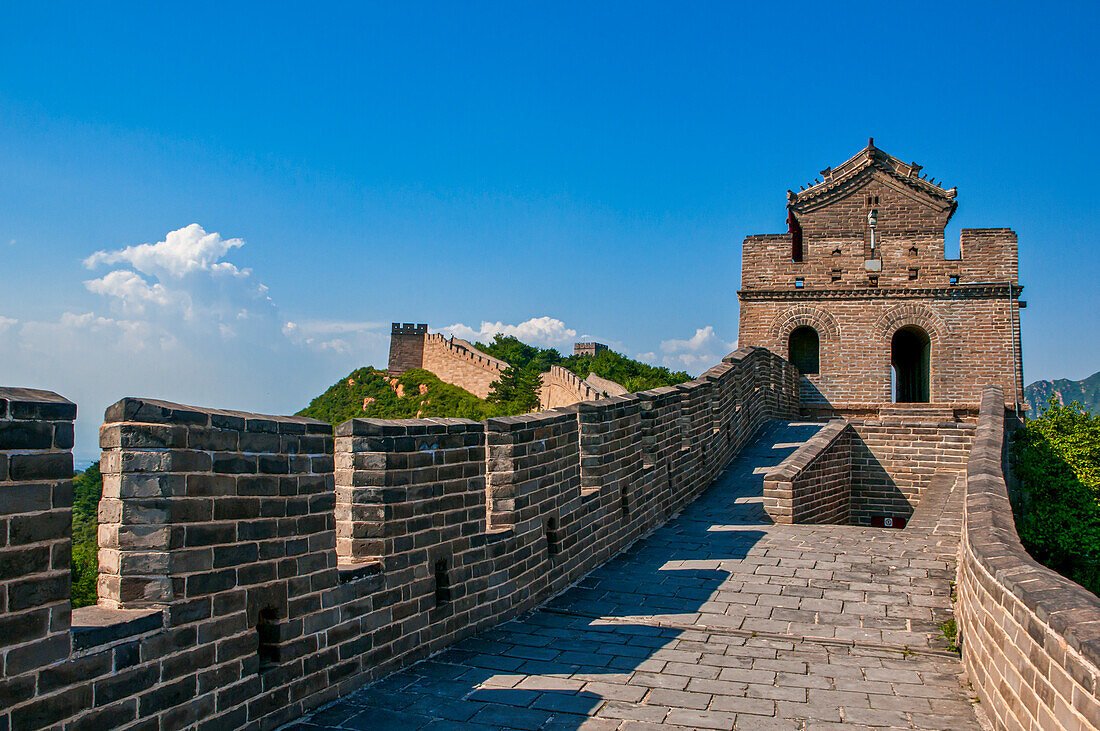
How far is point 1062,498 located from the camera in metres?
13.6

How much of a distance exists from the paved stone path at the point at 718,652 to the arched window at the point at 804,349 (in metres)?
12.5

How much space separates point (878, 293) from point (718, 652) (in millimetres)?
17012

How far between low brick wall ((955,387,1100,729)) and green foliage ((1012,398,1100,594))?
28.7 feet

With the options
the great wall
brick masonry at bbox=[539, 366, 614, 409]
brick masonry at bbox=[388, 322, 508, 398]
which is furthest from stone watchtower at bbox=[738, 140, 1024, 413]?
brick masonry at bbox=[388, 322, 508, 398]

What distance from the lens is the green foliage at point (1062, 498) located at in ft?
42.4

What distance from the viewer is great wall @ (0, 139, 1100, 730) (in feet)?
10.3

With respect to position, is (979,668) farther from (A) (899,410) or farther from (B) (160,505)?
(A) (899,410)

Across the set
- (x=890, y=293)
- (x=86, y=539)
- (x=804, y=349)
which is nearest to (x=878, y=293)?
(x=890, y=293)

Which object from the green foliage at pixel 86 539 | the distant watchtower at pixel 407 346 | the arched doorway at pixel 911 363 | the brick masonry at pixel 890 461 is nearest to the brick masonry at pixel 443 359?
the distant watchtower at pixel 407 346

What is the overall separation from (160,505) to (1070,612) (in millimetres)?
3881

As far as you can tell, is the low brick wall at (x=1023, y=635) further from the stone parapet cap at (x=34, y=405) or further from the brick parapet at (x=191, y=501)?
the stone parapet cap at (x=34, y=405)

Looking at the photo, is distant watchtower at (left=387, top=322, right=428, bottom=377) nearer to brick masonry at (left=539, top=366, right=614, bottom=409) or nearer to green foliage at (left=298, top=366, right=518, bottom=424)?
green foliage at (left=298, top=366, right=518, bottom=424)

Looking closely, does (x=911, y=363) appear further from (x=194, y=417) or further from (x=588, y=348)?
(x=588, y=348)

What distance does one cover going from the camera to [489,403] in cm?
5275
